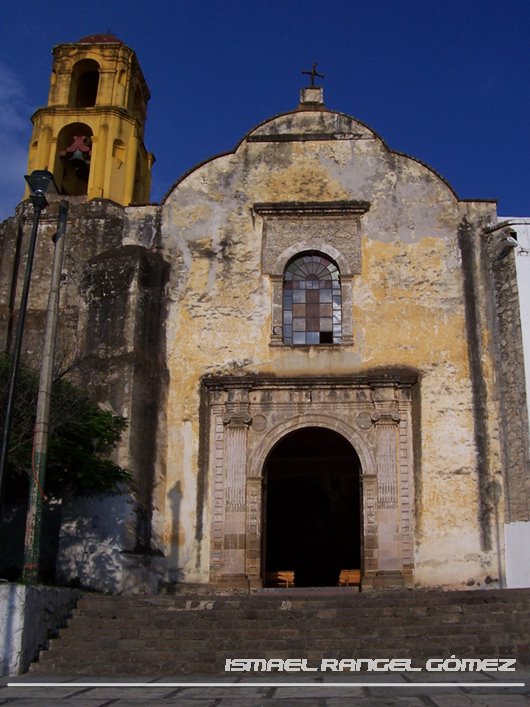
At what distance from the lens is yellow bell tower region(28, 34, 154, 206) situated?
62.4ft

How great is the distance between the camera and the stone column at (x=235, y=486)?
1450 centimetres

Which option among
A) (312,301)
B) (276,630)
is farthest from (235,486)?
(276,630)

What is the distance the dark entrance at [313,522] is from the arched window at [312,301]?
4.90 m

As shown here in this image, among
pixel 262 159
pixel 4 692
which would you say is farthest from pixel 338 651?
pixel 262 159

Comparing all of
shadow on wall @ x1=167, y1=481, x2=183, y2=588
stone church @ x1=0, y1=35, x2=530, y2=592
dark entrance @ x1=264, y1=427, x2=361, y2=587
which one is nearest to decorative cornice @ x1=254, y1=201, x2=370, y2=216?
stone church @ x1=0, y1=35, x2=530, y2=592

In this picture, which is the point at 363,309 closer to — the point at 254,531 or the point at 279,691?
the point at 254,531

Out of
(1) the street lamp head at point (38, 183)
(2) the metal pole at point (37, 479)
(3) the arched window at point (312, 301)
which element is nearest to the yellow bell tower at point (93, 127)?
(3) the arched window at point (312, 301)

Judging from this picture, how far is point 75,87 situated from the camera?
66.3ft

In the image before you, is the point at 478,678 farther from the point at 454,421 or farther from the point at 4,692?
the point at 454,421

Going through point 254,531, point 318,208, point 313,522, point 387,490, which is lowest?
point 254,531

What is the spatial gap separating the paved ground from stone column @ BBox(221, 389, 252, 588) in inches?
198

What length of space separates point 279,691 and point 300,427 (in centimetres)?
771

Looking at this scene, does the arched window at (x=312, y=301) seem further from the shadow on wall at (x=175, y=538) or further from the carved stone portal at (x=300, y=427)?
the shadow on wall at (x=175, y=538)

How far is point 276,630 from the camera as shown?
35.5 ft
